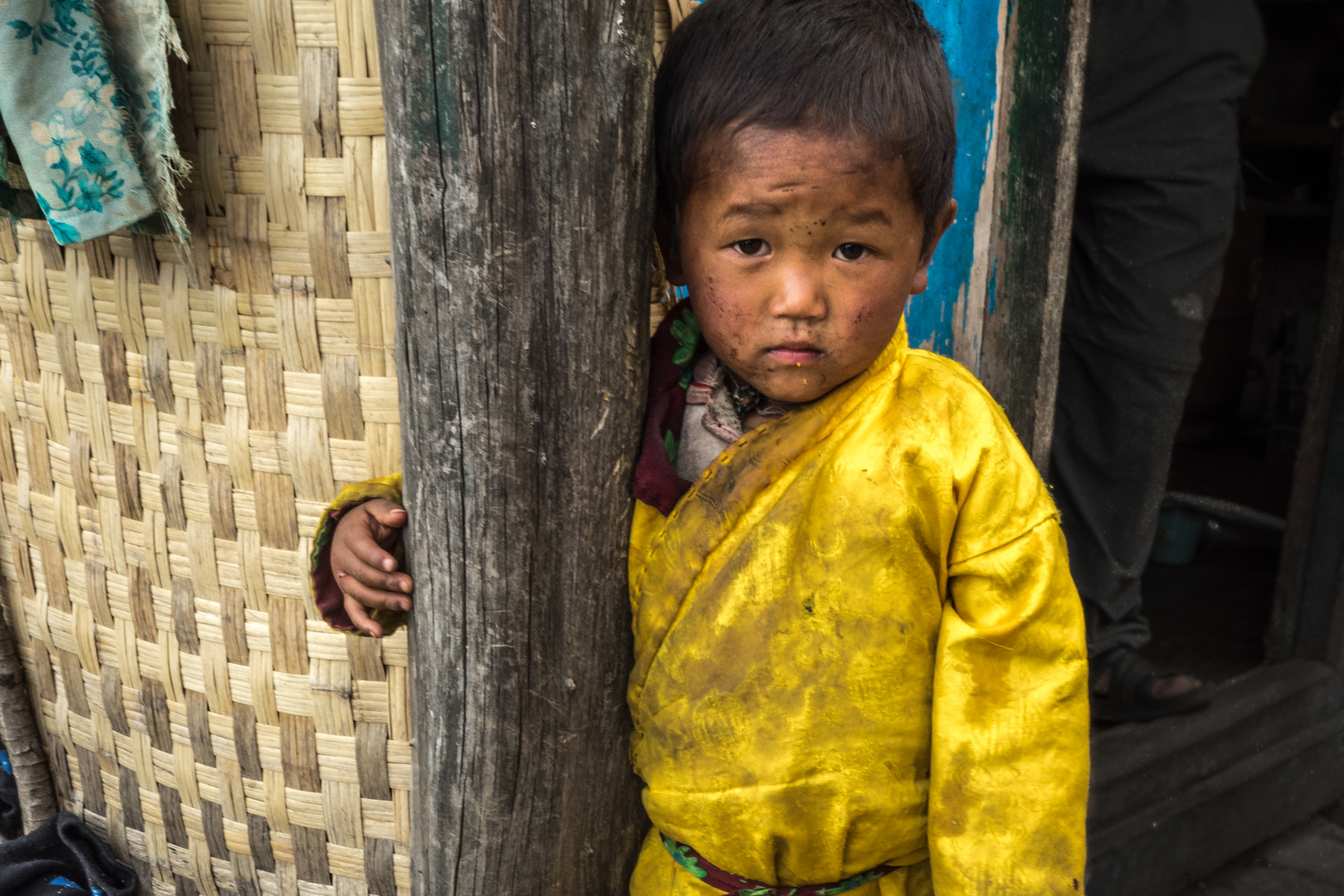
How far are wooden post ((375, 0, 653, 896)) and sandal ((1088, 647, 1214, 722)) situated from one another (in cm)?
169

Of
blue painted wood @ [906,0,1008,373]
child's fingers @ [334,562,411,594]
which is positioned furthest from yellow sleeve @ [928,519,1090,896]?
blue painted wood @ [906,0,1008,373]

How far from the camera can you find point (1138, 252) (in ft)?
7.57

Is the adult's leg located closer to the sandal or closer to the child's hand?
the sandal

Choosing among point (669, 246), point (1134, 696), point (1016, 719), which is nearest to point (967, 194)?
point (669, 246)

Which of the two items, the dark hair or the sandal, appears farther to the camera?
the sandal

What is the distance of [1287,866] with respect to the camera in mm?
2482

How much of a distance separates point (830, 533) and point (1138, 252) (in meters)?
1.68

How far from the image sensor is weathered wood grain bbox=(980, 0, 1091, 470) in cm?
159

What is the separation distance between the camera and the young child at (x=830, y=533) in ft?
3.17

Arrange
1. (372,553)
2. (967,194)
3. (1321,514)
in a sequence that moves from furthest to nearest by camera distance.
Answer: (1321,514) < (967,194) < (372,553)

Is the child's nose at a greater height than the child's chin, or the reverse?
the child's nose

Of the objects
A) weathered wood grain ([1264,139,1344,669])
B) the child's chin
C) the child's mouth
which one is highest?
the child's mouth

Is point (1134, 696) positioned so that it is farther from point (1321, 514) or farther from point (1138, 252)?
point (1138, 252)

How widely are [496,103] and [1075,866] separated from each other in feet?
3.08
